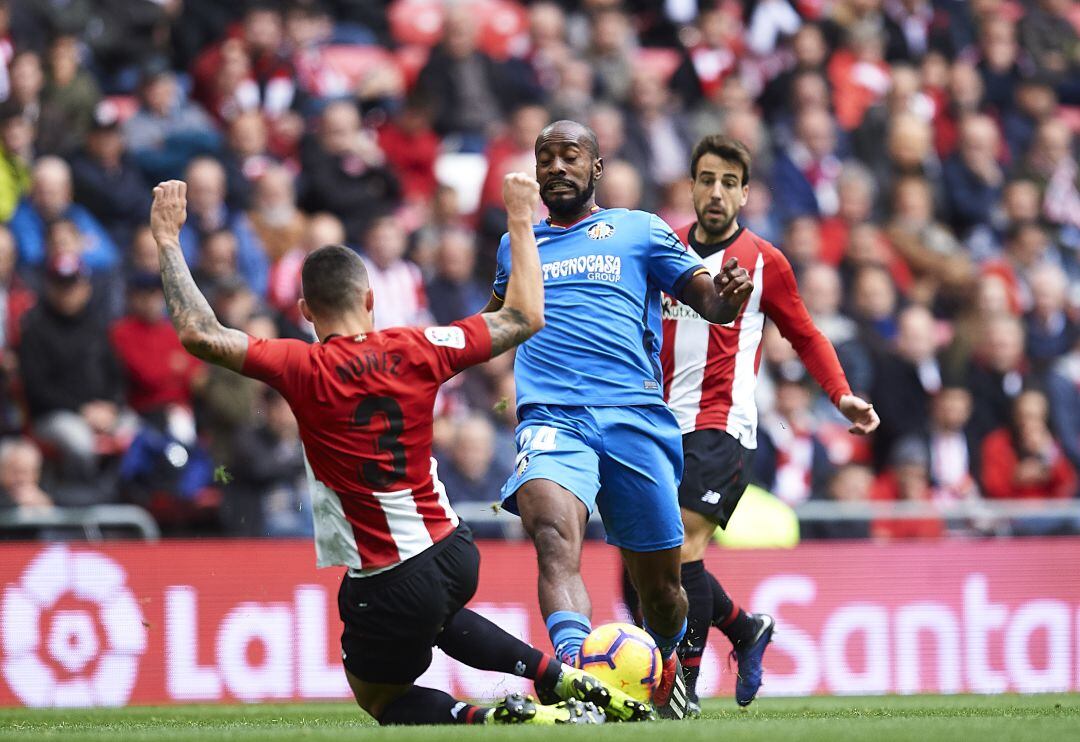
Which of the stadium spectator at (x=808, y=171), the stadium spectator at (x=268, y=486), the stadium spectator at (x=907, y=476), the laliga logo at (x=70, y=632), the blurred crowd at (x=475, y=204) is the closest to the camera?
the laliga logo at (x=70, y=632)

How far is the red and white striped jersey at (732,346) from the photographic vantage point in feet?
29.8

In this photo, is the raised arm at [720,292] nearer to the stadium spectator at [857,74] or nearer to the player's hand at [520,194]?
the player's hand at [520,194]

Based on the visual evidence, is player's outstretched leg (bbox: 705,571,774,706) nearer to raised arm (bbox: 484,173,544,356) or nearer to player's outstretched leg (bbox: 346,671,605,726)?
player's outstretched leg (bbox: 346,671,605,726)

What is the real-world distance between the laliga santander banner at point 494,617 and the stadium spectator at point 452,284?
9.11 ft

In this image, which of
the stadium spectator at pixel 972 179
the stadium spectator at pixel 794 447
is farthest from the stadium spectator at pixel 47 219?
the stadium spectator at pixel 972 179

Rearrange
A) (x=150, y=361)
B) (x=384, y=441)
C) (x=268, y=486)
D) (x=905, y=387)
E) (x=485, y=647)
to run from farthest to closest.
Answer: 1. (x=905, y=387)
2. (x=150, y=361)
3. (x=268, y=486)
4. (x=485, y=647)
5. (x=384, y=441)

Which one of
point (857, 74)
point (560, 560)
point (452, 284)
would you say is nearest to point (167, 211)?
point (560, 560)

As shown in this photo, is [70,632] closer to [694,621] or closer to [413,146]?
[694,621]

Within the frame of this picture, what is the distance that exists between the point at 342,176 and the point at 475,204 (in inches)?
55.0

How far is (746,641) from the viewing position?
9617mm

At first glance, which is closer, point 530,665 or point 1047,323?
point 530,665

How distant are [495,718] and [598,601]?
5.37 meters

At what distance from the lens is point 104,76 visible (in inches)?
610

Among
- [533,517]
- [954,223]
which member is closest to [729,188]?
[533,517]
